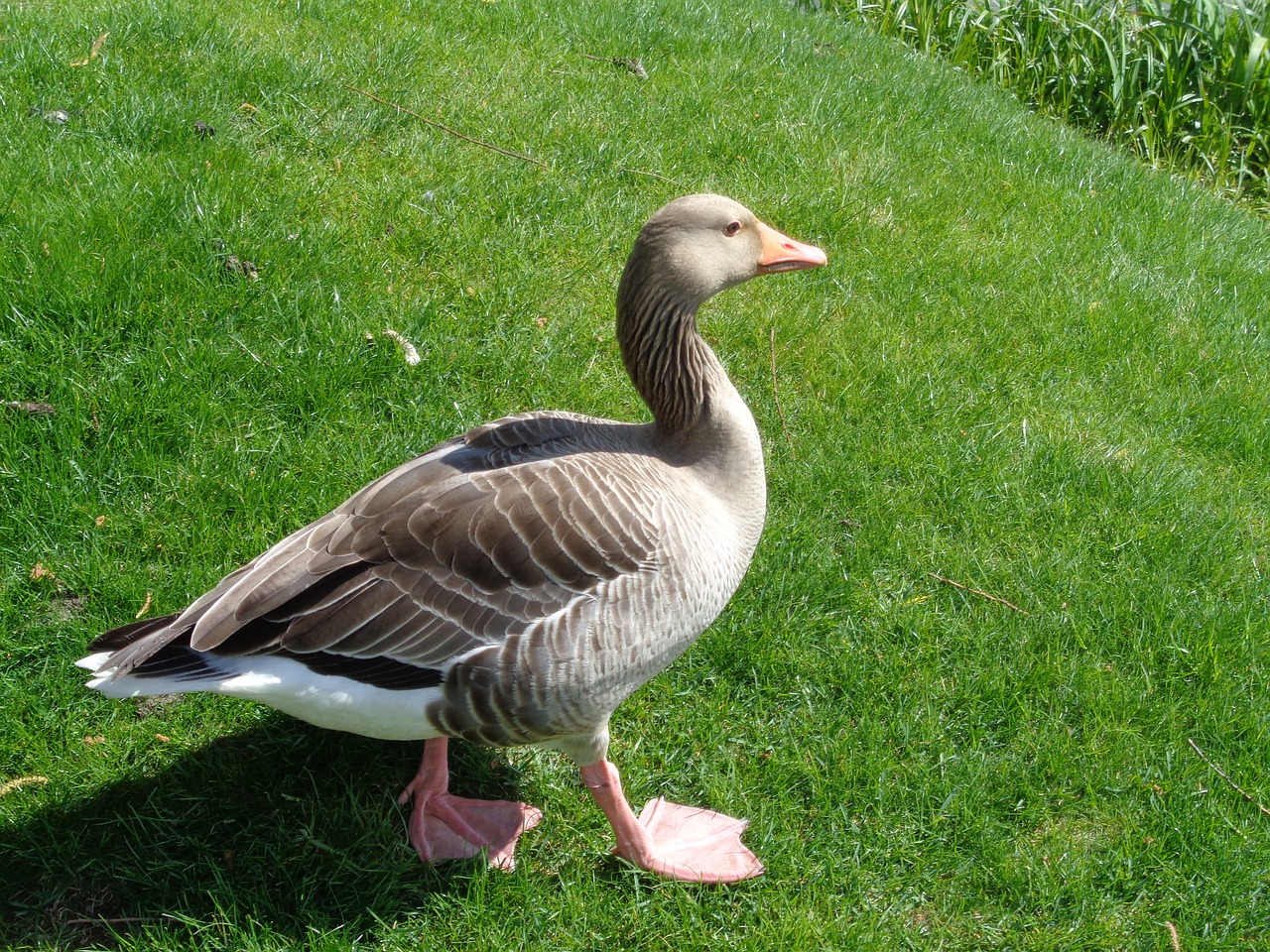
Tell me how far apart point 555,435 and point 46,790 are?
1.72 meters

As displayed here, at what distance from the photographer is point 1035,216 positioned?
6023mm

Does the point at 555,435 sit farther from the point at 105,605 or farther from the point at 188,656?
the point at 105,605

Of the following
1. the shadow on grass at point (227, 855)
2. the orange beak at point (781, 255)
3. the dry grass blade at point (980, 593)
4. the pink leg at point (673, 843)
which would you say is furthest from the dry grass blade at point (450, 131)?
the pink leg at point (673, 843)

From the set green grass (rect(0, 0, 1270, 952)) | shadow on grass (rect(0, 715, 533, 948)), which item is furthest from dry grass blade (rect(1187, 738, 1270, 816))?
shadow on grass (rect(0, 715, 533, 948))

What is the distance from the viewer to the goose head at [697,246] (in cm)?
292

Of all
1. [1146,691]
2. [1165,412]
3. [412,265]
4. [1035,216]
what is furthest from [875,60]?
[1146,691]

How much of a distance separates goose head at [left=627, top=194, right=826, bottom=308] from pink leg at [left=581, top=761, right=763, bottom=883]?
1381mm

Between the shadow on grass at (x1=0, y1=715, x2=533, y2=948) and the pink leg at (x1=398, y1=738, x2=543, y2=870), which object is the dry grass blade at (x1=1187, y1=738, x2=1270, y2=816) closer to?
the pink leg at (x1=398, y1=738, x2=543, y2=870)

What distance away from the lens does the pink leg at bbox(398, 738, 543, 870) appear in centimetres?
292

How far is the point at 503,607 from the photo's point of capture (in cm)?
267

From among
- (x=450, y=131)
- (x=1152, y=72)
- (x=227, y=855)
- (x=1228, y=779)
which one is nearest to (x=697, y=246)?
(x=227, y=855)

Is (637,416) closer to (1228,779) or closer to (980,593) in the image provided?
(980,593)

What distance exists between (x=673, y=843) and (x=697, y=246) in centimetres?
171

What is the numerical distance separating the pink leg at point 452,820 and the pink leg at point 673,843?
27cm
